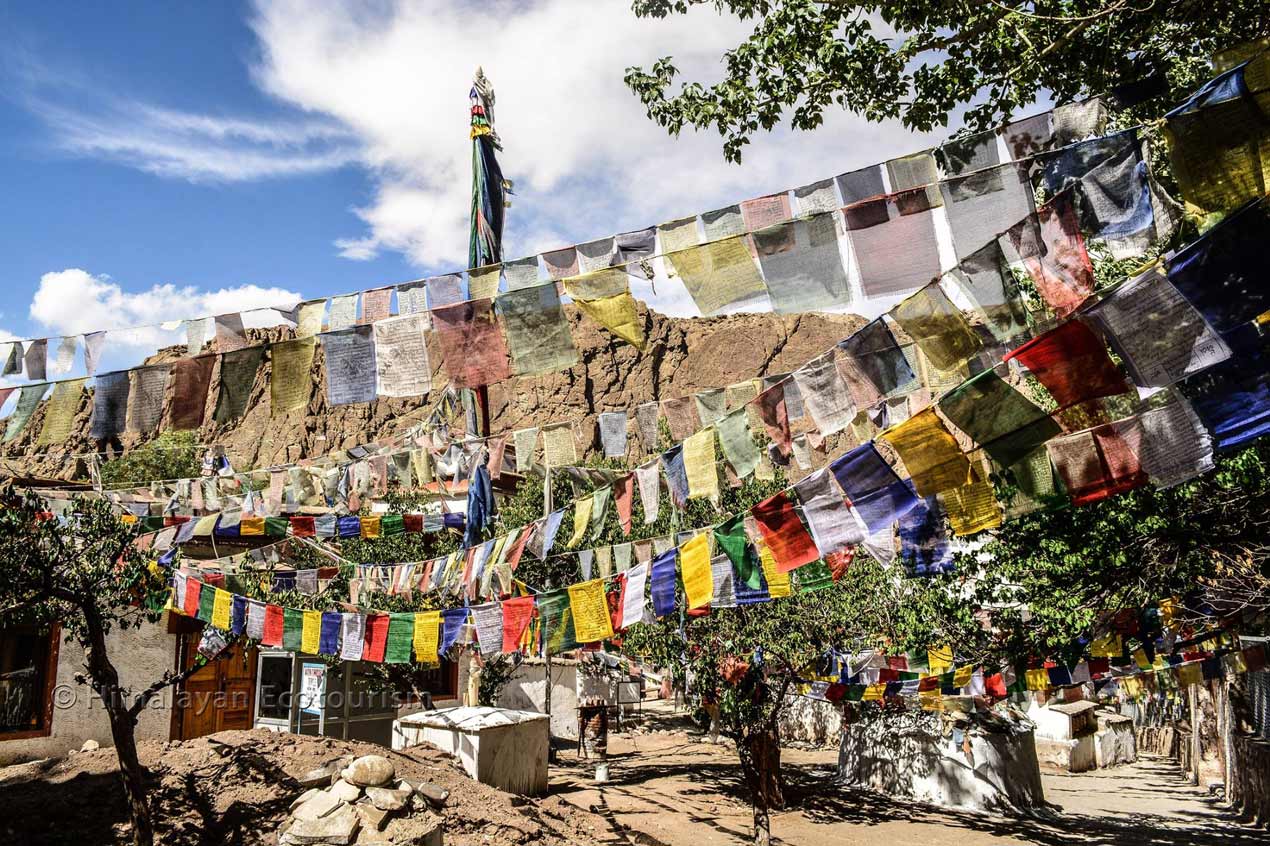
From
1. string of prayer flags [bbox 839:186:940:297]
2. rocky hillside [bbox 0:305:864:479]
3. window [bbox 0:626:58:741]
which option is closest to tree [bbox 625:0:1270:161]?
string of prayer flags [bbox 839:186:940:297]

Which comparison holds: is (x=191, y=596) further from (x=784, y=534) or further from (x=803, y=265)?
(x=803, y=265)

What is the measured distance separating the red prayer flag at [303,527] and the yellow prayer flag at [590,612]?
8525 mm

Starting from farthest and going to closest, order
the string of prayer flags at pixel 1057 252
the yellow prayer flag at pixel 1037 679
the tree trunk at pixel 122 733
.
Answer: the yellow prayer flag at pixel 1037 679, the tree trunk at pixel 122 733, the string of prayer flags at pixel 1057 252

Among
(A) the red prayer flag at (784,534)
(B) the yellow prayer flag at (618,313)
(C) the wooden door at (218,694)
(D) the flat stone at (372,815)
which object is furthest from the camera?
(C) the wooden door at (218,694)

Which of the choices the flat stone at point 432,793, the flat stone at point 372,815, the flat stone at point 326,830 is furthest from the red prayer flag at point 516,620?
the flat stone at point 326,830

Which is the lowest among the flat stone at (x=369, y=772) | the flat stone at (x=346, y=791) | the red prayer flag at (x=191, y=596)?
the flat stone at (x=346, y=791)

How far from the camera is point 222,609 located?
12.4 metres

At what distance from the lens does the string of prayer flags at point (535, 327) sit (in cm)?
658

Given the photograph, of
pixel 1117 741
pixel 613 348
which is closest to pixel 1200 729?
pixel 1117 741

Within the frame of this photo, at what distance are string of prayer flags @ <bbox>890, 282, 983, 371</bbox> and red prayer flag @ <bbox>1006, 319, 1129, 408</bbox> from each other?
611 mm

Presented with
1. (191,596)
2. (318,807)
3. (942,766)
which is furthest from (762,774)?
(191,596)

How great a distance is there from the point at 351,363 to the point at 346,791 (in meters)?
5.95

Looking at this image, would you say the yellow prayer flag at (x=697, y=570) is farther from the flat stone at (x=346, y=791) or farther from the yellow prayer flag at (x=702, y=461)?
the flat stone at (x=346, y=791)

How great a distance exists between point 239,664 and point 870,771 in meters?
14.4
